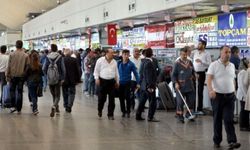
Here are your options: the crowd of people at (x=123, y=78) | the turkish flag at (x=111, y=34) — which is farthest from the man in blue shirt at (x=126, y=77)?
the turkish flag at (x=111, y=34)

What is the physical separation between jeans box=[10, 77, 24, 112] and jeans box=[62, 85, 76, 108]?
3.78 ft

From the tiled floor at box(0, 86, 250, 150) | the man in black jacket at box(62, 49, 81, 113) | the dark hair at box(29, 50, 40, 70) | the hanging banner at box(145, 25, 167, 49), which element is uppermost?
the hanging banner at box(145, 25, 167, 49)

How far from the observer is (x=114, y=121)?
12703mm

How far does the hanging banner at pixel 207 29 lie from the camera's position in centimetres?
1596

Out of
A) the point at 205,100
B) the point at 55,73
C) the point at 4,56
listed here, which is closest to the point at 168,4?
the point at 205,100

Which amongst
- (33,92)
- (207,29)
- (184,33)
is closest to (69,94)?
(33,92)

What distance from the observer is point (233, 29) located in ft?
49.1

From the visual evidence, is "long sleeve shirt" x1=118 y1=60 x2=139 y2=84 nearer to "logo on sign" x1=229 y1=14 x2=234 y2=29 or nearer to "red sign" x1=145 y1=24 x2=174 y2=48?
"logo on sign" x1=229 y1=14 x2=234 y2=29

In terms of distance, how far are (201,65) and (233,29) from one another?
173cm

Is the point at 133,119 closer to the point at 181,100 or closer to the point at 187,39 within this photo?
the point at 181,100

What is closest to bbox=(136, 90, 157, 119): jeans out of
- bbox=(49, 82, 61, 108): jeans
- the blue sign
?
bbox=(49, 82, 61, 108): jeans

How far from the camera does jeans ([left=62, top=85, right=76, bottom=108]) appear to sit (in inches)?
571

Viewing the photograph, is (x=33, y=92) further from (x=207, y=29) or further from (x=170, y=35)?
(x=170, y=35)

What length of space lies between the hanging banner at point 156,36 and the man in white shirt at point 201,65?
18.3 feet
